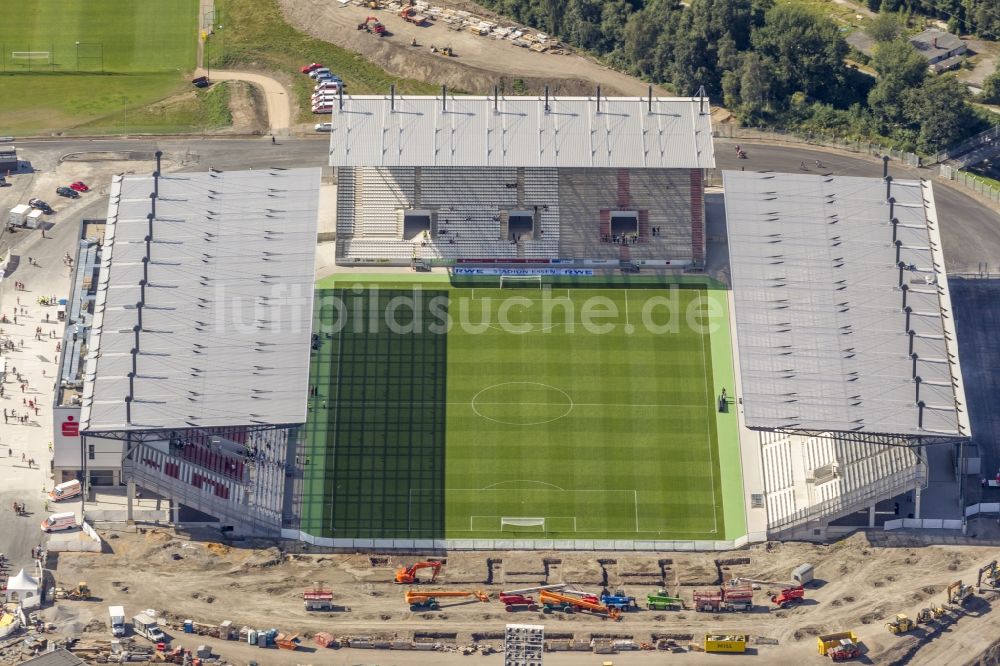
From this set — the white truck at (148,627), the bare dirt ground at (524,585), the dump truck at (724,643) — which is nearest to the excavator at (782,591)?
the bare dirt ground at (524,585)

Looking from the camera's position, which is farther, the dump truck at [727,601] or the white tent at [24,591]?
the dump truck at [727,601]

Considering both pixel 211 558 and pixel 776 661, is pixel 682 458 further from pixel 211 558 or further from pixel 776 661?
pixel 211 558

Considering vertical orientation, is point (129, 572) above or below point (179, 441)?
below

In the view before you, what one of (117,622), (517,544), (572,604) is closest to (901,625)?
(572,604)

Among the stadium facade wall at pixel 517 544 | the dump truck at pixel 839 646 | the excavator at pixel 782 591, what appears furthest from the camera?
the stadium facade wall at pixel 517 544

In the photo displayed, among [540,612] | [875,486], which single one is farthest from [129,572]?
[875,486]

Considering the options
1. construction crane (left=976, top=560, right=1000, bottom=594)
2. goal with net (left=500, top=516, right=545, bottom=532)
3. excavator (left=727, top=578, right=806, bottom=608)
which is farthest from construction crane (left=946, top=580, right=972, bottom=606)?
goal with net (left=500, top=516, right=545, bottom=532)

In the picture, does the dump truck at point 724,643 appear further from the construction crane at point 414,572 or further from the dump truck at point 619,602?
Result: the construction crane at point 414,572

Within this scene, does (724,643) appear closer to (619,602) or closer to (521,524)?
(619,602)
